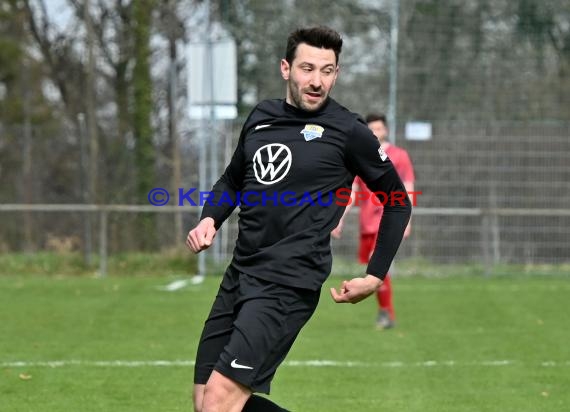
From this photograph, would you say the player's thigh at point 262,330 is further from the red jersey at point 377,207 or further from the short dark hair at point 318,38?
the red jersey at point 377,207

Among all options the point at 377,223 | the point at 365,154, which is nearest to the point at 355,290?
the point at 365,154

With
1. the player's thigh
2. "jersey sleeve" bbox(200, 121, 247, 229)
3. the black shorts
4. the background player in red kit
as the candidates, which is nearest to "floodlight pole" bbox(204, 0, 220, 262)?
the background player in red kit

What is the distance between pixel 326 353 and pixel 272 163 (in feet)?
15.0

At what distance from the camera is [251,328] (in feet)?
14.7

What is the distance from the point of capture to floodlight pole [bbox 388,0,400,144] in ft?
54.9

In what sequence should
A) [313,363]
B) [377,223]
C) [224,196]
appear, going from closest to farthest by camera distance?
[224,196], [313,363], [377,223]

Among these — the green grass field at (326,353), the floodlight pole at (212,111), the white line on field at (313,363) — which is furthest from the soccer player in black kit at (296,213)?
the floodlight pole at (212,111)

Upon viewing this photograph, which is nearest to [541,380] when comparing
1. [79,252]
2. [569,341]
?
[569,341]

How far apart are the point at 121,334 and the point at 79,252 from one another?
725 centimetres

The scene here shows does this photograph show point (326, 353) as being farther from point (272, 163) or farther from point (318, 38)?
point (318, 38)

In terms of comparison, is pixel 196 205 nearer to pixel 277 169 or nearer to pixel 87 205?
pixel 87 205

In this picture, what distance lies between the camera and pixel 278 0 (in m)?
17.0

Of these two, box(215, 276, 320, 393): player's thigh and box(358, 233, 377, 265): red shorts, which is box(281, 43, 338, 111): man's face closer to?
box(215, 276, 320, 393): player's thigh

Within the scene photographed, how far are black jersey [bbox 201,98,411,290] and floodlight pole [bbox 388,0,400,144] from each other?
1203 centimetres
